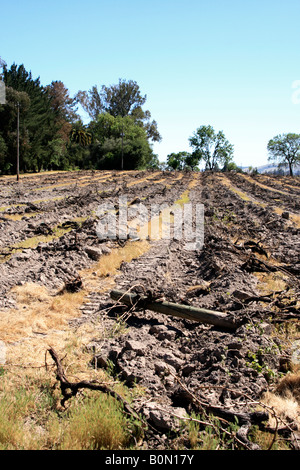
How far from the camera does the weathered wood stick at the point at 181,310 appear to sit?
188 inches

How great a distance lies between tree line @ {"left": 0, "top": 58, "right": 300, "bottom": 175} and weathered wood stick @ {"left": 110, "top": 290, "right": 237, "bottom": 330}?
94.4 feet

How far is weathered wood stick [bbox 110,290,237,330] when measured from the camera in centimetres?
478

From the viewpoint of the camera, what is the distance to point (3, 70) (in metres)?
44.1

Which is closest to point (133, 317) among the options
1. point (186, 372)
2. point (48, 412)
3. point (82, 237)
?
point (186, 372)

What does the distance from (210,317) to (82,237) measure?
19.2ft

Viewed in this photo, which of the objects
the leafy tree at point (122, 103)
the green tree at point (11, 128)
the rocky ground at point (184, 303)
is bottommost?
the rocky ground at point (184, 303)

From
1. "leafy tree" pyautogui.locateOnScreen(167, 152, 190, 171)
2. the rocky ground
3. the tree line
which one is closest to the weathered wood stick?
the rocky ground

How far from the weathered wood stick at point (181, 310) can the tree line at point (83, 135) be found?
28772 mm

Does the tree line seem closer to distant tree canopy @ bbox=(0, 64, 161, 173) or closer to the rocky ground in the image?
distant tree canopy @ bbox=(0, 64, 161, 173)

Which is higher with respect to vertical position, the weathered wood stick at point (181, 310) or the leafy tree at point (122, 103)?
the leafy tree at point (122, 103)

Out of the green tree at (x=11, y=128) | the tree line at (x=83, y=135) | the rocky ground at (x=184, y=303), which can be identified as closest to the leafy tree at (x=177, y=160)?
the tree line at (x=83, y=135)

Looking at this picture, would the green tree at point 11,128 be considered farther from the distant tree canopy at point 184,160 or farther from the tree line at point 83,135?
the distant tree canopy at point 184,160

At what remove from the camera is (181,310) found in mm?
5055

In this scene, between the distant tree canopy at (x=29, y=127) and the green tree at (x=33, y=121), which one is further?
the green tree at (x=33, y=121)
